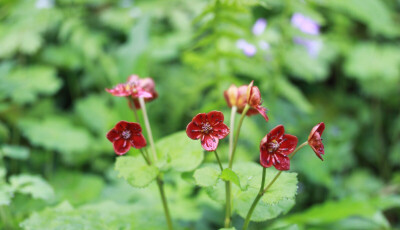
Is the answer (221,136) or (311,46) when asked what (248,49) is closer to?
(311,46)

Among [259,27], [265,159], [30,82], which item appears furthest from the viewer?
[259,27]

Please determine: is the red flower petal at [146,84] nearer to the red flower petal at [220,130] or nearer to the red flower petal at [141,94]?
the red flower petal at [141,94]

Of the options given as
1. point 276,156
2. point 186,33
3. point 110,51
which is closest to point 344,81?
point 186,33

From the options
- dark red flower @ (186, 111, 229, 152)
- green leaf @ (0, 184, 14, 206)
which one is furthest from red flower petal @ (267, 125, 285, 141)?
green leaf @ (0, 184, 14, 206)

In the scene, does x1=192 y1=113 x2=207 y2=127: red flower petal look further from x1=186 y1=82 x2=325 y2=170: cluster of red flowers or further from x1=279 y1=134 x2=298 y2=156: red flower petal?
x1=279 y1=134 x2=298 y2=156: red flower petal

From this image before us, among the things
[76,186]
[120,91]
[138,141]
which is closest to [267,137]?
[138,141]

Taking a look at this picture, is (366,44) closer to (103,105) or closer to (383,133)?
(383,133)
